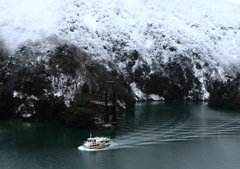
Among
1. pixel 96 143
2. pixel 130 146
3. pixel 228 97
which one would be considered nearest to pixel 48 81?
pixel 96 143

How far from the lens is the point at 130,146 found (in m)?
46.4

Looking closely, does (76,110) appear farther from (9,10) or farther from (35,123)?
(9,10)

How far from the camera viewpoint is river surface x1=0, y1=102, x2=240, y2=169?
3941cm

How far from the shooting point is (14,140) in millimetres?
51688

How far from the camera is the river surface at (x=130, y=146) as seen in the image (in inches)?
1551

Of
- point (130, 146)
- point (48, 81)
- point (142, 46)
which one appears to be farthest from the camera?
point (142, 46)

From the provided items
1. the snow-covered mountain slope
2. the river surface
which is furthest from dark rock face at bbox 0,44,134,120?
the snow-covered mountain slope

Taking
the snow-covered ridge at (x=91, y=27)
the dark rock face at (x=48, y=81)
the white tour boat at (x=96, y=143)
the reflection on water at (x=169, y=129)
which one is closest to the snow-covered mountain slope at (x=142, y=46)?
the snow-covered ridge at (x=91, y=27)

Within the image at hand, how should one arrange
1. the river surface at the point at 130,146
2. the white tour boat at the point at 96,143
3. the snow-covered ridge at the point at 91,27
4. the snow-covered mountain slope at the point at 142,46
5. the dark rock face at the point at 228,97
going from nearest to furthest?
the river surface at the point at 130,146
the white tour boat at the point at 96,143
the dark rock face at the point at 228,97
the snow-covered ridge at the point at 91,27
the snow-covered mountain slope at the point at 142,46

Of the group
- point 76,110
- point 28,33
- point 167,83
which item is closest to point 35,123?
point 76,110

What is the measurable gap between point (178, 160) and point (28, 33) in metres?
87.7

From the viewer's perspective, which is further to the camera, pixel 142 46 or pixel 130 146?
pixel 142 46

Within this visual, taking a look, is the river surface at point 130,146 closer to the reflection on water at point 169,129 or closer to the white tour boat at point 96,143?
the reflection on water at point 169,129

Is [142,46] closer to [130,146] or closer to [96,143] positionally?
[130,146]
